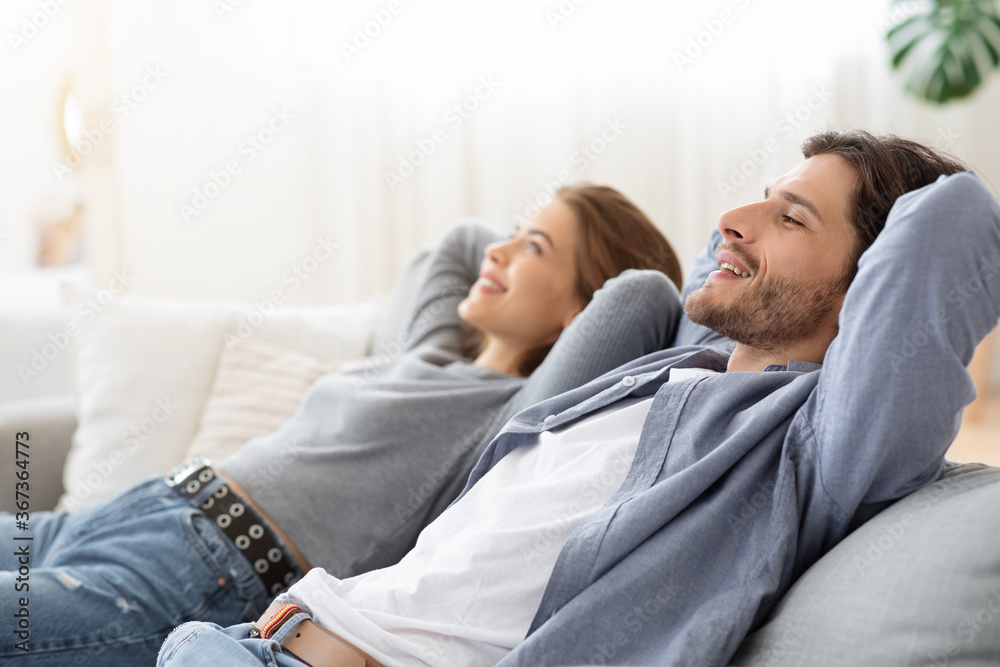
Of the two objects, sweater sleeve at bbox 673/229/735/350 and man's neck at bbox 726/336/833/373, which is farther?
sweater sleeve at bbox 673/229/735/350

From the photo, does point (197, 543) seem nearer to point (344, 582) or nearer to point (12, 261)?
point (344, 582)

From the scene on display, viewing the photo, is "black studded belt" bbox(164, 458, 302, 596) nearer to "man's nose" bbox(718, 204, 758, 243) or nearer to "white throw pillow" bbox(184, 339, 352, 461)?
"white throw pillow" bbox(184, 339, 352, 461)

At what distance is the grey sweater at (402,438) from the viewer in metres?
1.31

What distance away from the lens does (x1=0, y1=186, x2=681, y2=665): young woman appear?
1248mm

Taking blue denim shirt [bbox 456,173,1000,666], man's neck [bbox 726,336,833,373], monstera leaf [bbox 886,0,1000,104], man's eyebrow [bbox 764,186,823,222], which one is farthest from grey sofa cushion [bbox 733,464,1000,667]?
monstera leaf [bbox 886,0,1000,104]

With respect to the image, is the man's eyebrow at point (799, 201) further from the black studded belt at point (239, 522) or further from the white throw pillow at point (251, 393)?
the white throw pillow at point (251, 393)

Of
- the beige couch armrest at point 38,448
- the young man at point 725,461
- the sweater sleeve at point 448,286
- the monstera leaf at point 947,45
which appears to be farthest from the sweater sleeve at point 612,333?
the monstera leaf at point 947,45

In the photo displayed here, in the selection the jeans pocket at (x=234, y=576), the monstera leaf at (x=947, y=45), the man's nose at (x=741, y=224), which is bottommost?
A: the jeans pocket at (x=234, y=576)

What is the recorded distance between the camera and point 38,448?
5.99ft

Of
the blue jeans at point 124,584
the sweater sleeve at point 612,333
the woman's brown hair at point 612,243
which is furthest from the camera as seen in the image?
the woman's brown hair at point 612,243

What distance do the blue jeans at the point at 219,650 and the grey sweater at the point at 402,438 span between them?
1.26 feet

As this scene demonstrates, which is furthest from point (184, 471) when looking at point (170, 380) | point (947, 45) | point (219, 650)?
point (947, 45)

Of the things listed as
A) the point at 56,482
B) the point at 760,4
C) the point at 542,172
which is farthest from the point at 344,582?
the point at 760,4

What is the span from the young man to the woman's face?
488 millimetres
